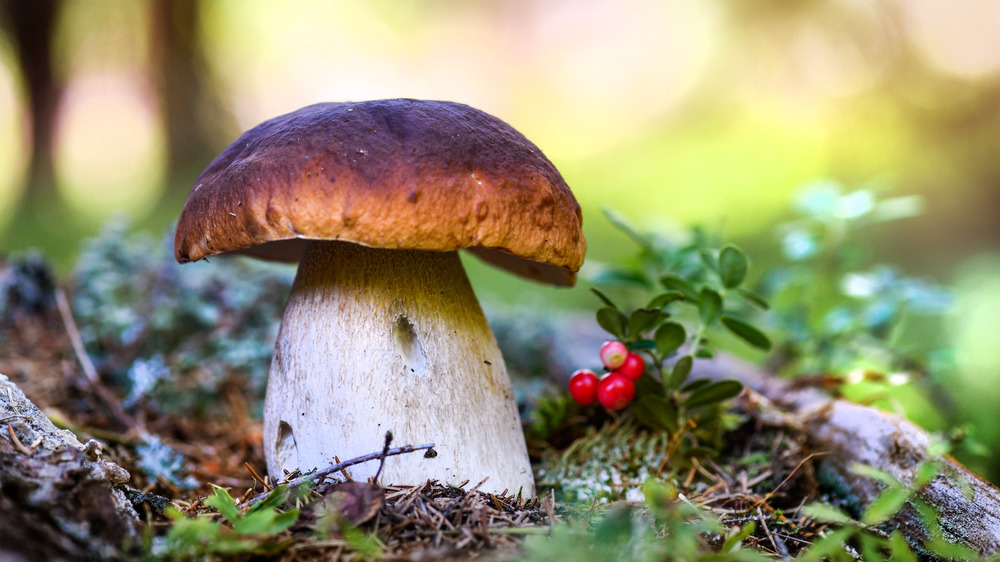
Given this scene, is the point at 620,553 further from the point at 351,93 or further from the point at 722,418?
the point at 351,93

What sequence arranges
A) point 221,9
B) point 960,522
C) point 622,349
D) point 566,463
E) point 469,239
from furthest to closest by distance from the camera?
point 221,9 → point 566,463 → point 622,349 → point 960,522 → point 469,239

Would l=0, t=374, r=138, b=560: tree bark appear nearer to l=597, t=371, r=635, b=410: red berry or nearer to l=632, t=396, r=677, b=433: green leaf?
l=597, t=371, r=635, b=410: red berry

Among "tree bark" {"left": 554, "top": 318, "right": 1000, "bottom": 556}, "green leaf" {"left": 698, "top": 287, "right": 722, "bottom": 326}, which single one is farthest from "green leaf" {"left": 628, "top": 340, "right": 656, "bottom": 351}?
"tree bark" {"left": 554, "top": 318, "right": 1000, "bottom": 556}

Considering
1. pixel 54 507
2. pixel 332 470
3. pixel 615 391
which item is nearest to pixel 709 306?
pixel 615 391

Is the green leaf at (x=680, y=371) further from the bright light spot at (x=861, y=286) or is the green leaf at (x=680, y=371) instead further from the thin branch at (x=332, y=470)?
the bright light spot at (x=861, y=286)

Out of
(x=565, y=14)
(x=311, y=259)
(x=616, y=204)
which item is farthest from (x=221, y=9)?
(x=311, y=259)

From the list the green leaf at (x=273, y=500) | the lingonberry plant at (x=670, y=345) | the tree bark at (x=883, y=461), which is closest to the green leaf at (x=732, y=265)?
the lingonberry plant at (x=670, y=345)
